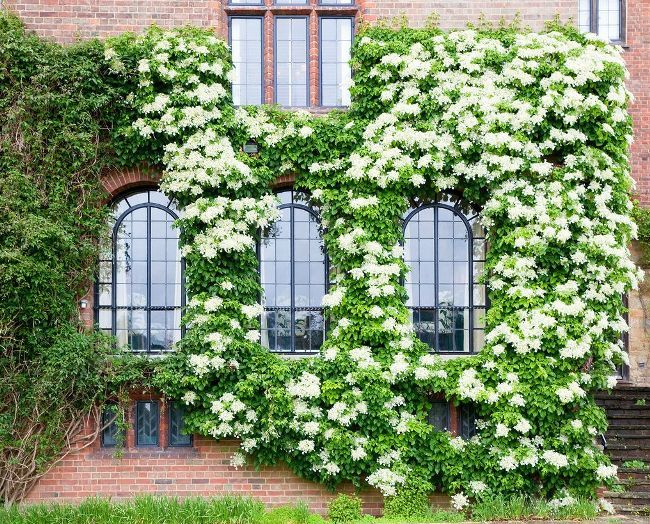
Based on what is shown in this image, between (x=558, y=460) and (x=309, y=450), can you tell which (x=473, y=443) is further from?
(x=309, y=450)

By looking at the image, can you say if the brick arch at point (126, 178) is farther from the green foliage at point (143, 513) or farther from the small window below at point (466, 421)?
the small window below at point (466, 421)

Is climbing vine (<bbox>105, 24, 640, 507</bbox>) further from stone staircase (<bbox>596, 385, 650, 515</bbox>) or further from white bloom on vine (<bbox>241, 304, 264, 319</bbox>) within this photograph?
stone staircase (<bbox>596, 385, 650, 515</bbox>)

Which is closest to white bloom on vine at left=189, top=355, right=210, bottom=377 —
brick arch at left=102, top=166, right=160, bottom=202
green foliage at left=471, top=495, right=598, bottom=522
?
brick arch at left=102, top=166, right=160, bottom=202

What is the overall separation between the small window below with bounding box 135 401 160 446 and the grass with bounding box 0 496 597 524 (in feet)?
3.27

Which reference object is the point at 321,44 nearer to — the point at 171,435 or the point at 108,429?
the point at 171,435

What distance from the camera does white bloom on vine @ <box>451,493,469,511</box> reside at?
39.5ft

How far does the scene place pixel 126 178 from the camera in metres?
12.8

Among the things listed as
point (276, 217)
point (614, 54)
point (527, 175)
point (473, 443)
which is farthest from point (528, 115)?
point (473, 443)

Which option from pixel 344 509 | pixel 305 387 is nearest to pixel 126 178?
pixel 305 387

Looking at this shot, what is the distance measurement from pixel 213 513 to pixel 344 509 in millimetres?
1899

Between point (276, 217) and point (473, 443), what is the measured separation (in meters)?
4.54

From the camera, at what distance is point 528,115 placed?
12.4m

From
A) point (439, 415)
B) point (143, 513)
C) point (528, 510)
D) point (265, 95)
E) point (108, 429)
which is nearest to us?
point (143, 513)

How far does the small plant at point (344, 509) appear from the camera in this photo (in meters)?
11.9
